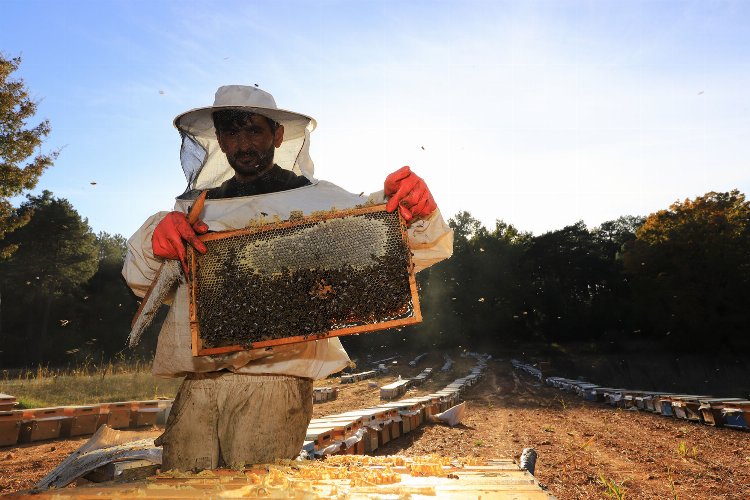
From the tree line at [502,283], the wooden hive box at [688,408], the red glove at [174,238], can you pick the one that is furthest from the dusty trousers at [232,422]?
the tree line at [502,283]

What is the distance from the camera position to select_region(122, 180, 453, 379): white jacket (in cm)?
320

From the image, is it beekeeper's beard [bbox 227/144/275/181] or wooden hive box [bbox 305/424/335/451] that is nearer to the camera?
beekeeper's beard [bbox 227/144/275/181]

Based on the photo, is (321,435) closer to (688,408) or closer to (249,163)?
(249,163)

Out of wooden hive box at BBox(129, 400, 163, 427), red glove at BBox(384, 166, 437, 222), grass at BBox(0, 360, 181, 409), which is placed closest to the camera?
red glove at BBox(384, 166, 437, 222)

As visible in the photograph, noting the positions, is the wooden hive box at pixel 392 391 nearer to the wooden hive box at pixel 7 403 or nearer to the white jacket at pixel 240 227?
the wooden hive box at pixel 7 403

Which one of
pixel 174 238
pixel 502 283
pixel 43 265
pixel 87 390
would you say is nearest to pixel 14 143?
pixel 87 390

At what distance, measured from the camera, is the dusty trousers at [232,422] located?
3.10 meters

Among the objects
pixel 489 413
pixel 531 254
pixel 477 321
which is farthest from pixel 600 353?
pixel 489 413

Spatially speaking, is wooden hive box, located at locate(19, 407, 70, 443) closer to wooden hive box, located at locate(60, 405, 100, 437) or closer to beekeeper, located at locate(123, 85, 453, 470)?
wooden hive box, located at locate(60, 405, 100, 437)

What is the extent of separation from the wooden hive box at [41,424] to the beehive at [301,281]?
770cm

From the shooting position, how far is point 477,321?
50125mm

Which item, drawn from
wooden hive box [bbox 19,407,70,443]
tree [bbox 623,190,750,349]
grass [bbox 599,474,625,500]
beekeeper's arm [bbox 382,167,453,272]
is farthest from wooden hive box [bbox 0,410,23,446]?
tree [bbox 623,190,750,349]

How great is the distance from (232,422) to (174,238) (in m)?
1.13

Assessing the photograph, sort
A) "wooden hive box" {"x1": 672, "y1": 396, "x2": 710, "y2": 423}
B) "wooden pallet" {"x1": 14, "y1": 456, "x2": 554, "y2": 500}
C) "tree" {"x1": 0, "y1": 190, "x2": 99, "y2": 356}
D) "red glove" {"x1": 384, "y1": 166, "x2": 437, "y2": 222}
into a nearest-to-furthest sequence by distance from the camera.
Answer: "wooden pallet" {"x1": 14, "y1": 456, "x2": 554, "y2": 500} → "red glove" {"x1": 384, "y1": 166, "x2": 437, "y2": 222} → "wooden hive box" {"x1": 672, "y1": 396, "x2": 710, "y2": 423} → "tree" {"x1": 0, "y1": 190, "x2": 99, "y2": 356}
